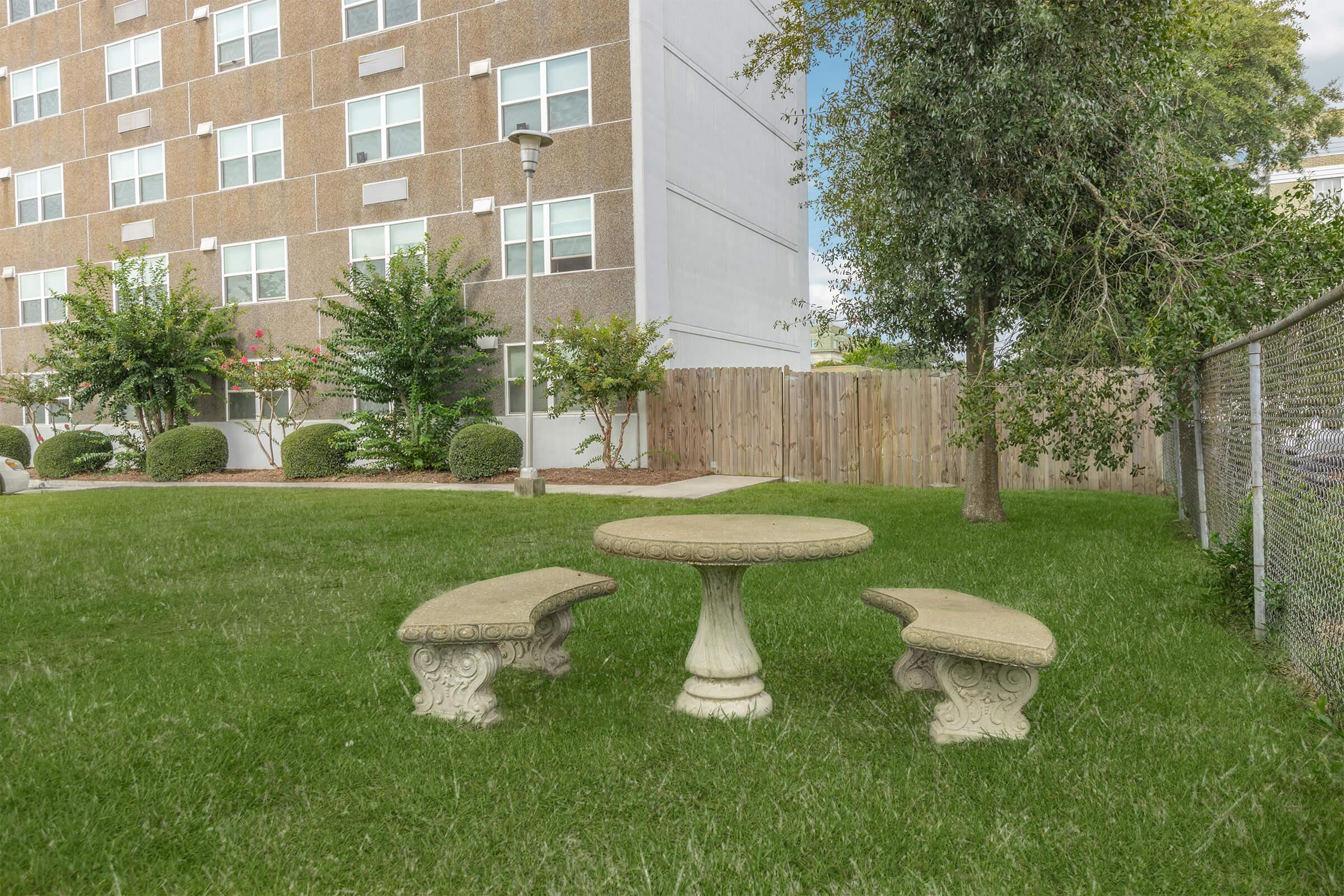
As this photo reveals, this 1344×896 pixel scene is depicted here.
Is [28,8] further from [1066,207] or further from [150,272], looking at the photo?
[1066,207]

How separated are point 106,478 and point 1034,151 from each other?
18.9 meters

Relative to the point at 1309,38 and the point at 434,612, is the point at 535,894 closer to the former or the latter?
the point at 434,612

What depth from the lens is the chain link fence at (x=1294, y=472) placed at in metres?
4.02

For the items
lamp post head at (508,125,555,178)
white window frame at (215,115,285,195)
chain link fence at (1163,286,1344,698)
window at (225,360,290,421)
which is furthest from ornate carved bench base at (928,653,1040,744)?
white window frame at (215,115,285,195)

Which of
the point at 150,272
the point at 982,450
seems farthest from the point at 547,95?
the point at 982,450

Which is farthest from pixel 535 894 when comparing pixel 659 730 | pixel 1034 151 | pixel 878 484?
pixel 878 484

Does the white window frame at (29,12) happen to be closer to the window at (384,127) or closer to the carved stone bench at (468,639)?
the window at (384,127)

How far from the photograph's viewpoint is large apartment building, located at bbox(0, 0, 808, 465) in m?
16.6

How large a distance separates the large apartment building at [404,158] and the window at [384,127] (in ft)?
0.16

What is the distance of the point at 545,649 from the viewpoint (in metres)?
4.84

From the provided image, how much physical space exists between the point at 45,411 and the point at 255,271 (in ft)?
25.8

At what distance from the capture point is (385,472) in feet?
55.6

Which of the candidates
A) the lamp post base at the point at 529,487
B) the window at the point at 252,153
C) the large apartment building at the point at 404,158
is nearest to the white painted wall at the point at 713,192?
the large apartment building at the point at 404,158

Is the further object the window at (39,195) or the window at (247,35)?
the window at (39,195)
